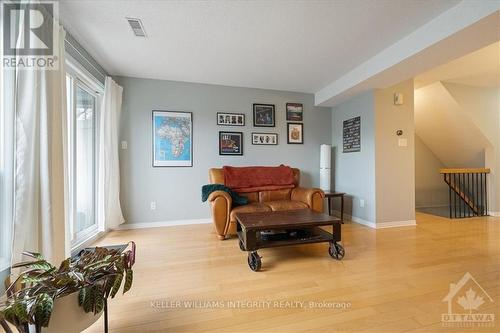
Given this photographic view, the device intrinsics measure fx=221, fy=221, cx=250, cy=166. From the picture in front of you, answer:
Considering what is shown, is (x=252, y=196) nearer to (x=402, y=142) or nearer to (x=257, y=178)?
(x=257, y=178)

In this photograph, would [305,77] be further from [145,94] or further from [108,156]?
[108,156]

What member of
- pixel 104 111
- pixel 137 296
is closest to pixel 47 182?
pixel 137 296

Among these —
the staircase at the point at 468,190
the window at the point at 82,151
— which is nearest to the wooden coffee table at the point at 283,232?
the window at the point at 82,151

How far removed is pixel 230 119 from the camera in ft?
12.3

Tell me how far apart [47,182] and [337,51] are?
9.95 feet

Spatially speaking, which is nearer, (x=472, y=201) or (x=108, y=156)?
(x=108, y=156)

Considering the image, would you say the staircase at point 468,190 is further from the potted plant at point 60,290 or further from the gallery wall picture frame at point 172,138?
the potted plant at point 60,290

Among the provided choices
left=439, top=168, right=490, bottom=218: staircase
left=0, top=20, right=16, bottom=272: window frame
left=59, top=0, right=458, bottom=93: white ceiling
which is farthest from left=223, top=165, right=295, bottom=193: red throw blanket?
left=439, top=168, right=490, bottom=218: staircase

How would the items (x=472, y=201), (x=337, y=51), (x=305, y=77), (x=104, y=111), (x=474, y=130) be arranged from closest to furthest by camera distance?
(x=337, y=51) → (x=104, y=111) → (x=305, y=77) → (x=474, y=130) → (x=472, y=201)

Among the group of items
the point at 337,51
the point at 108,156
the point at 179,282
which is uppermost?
the point at 337,51

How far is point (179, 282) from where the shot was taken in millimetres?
1780

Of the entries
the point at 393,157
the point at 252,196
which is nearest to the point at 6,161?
the point at 252,196

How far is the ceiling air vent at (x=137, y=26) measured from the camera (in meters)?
2.00

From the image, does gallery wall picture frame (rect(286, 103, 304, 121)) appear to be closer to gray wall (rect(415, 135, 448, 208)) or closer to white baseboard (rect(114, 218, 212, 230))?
white baseboard (rect(114, 218, 212, 230))
